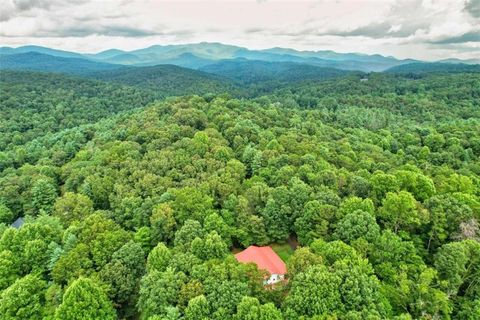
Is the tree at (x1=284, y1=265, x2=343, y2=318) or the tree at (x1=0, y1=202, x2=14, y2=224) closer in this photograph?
the tree at (x1=284, y1=265, x2=343, y2=318)

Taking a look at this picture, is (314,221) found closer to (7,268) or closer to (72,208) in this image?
(7,268)

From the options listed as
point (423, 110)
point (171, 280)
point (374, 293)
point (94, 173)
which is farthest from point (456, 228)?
point (423, 110)

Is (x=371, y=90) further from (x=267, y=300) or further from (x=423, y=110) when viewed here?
(x=267, y=300)

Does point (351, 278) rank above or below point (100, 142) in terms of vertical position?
above

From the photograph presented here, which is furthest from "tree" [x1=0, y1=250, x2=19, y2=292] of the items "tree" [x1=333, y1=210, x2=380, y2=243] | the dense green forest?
"tree" [x1=333, y1=210, x2=380, y2=243]

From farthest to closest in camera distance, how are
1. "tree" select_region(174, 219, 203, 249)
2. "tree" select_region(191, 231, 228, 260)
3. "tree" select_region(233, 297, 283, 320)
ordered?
"tree" select_region(174, 219, 203, 249) → "tree" select_region(191, 231, 228, 260) → "tree" select_region(233, 297, 283, 320)

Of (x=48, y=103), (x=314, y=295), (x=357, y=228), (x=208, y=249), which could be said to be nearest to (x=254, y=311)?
(x=314, y=295)

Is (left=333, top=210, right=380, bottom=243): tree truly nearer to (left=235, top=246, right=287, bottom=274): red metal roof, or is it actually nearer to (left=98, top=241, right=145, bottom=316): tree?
(left=235, top=246, right=287, bottom=274): red metal roof
